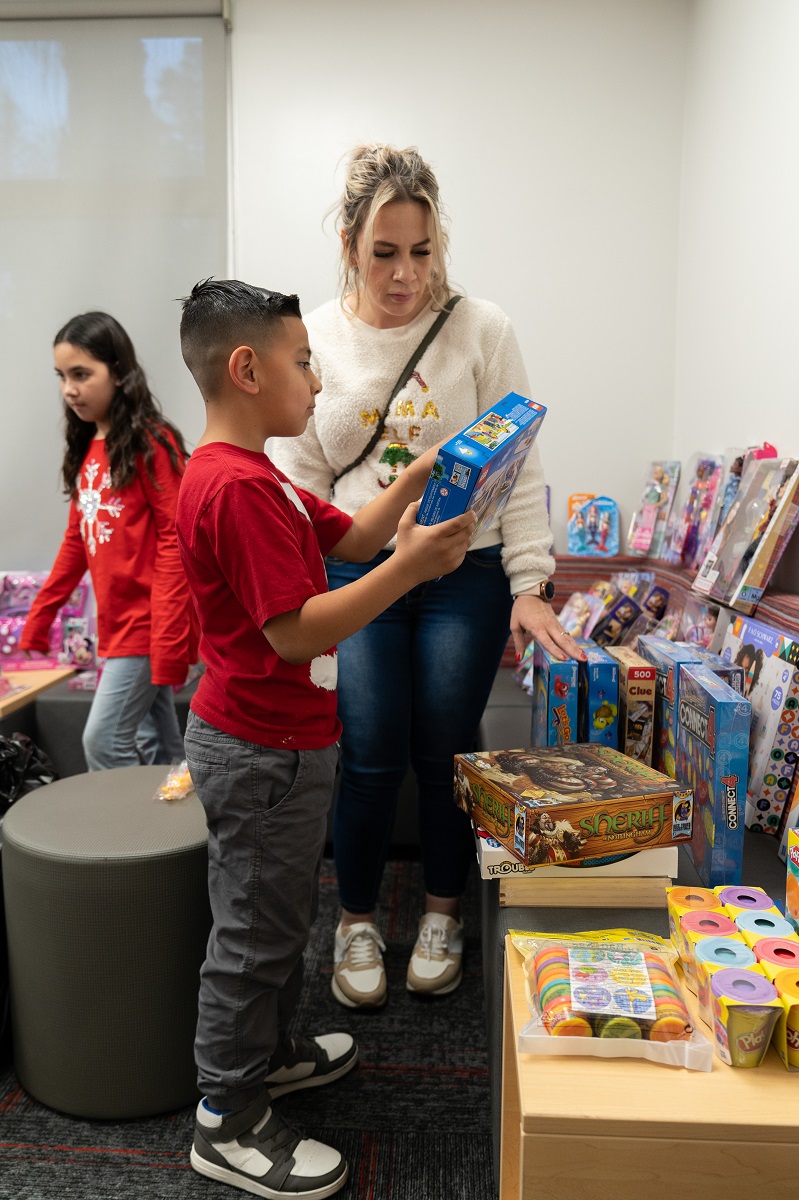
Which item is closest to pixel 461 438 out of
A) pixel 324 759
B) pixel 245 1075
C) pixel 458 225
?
pixel 324 759

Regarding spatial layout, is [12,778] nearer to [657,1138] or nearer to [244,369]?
[244,369]

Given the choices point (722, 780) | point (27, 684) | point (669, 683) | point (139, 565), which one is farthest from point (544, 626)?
point (27, 684)

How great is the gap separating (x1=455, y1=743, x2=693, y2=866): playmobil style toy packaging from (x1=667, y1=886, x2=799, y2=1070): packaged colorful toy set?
106mm

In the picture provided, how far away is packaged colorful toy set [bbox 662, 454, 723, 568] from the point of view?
2.47 metres

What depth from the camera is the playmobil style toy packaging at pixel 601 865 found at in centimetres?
125

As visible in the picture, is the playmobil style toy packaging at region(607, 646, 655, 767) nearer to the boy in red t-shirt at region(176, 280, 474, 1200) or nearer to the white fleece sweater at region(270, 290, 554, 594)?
the white fleece sweater at region(270, 290, 554, 594)

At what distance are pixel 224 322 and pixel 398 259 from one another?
47 cm

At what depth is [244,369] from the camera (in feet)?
4.32

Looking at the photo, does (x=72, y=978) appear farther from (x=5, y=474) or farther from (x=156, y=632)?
(x=5, y=474)

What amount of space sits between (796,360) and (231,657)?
1412mm

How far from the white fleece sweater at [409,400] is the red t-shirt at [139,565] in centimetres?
70

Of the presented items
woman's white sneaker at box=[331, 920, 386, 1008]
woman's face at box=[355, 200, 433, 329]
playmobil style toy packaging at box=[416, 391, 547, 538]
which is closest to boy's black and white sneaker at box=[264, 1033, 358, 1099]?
woman's white sneaker at box=[331, 920, 386, 1008]

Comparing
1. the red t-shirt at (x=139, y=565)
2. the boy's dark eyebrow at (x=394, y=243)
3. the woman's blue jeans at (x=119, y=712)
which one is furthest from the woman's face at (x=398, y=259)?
the woman's blue jeans at (x=119, y=712)

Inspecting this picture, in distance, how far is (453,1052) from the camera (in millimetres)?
1830
